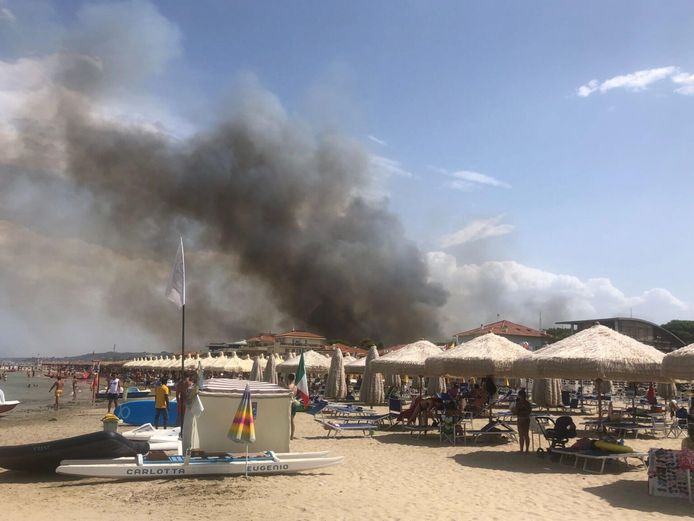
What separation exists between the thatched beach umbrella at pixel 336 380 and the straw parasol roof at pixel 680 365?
A: 52.1 ft

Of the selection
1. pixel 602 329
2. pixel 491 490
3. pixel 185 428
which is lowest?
pixel 491 490

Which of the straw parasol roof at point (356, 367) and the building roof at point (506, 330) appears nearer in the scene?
the straw parasol roof at point (356, 367)

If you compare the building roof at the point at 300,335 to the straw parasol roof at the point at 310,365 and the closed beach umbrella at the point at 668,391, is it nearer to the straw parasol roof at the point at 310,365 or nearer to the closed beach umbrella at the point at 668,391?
the straw parasol roof at the point at 310,365

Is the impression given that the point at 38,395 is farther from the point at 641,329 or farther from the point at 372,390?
the point at 641,329

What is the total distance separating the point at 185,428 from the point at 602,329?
7.56 metres

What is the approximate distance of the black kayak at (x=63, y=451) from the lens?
27.5 feet

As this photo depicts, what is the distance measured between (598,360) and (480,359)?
2.86 m

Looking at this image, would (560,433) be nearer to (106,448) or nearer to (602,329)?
(602,329)

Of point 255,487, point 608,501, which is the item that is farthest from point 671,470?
point 255,487

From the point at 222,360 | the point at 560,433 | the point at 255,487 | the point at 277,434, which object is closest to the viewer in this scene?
the point at 255,487

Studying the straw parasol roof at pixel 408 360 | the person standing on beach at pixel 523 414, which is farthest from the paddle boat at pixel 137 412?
the person standing on beach at pixel 523 414

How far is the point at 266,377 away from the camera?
83.1 feet

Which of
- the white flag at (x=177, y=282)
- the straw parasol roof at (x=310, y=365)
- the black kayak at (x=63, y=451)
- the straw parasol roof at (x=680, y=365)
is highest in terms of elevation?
the white flag at (x=177, y=282)

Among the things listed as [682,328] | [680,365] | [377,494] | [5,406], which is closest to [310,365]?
[5,406]
